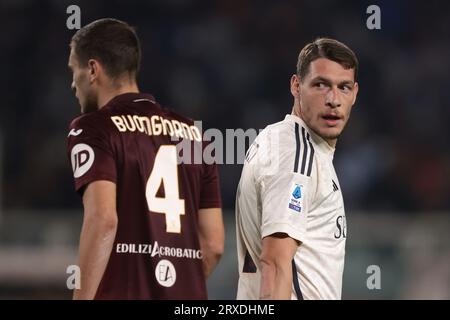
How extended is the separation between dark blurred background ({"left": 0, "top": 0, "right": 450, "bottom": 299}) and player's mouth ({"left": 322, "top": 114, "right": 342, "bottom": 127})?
4661 millimetres

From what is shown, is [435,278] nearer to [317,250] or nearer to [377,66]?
[377,66]

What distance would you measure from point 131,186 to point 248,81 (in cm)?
864

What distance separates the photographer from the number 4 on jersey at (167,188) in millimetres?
4281

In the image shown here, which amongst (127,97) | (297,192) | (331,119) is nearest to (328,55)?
(331,119)

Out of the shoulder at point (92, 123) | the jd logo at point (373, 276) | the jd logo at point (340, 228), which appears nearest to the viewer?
the shoulder at point (92, 123)

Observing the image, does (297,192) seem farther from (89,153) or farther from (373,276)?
(373,276)

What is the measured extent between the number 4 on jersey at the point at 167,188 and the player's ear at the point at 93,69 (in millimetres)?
476

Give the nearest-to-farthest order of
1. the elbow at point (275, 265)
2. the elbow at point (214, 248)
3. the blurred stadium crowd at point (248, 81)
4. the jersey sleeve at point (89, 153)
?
the elbow at point (275, 265) < the jersey sleeve at point (89, 153) < the elbow at point (214, 248) < the blurred stadium crowd at point (248, 81)

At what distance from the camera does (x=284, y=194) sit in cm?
418

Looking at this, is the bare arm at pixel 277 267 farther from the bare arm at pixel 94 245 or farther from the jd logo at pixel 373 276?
the jd logo at pixel 373 276

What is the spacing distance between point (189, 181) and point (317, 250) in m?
0.67

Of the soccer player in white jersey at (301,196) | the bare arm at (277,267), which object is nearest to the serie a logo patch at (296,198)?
the soccer player in white jersey at (301,196)
